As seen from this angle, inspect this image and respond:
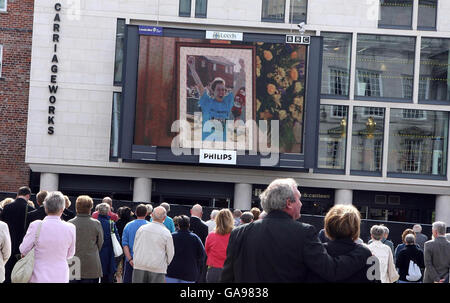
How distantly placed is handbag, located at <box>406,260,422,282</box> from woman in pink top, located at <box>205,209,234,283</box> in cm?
409

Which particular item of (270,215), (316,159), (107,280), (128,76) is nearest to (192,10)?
(128,76)

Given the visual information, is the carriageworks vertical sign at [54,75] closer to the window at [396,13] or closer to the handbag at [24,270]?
the window at [396,13]

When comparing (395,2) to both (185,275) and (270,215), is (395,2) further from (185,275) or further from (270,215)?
(270,215)

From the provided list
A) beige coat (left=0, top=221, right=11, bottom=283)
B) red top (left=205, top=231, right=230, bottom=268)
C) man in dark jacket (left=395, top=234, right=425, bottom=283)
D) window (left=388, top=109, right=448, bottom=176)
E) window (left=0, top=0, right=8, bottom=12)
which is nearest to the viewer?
beige coat (left=0, top=221, right=11, bottom=283)

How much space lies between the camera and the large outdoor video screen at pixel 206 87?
29109mm

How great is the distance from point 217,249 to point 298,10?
2158 cm

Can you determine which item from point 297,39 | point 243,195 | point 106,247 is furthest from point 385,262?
point 243,195

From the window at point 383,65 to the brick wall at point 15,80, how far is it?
13.9m

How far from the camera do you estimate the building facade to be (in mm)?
30234

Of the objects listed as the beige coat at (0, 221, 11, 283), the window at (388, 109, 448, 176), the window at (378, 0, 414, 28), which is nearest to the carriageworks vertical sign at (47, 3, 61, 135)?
the window at (378, 0, 414, 28)

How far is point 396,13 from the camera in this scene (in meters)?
31.4

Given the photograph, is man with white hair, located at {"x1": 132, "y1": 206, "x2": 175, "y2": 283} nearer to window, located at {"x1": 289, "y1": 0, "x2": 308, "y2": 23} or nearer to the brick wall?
window, located at {"x1": 289, "y1": 0, "x2": 308, "y2": 23}

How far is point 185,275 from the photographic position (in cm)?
1084

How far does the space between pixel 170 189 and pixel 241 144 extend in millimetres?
4134
